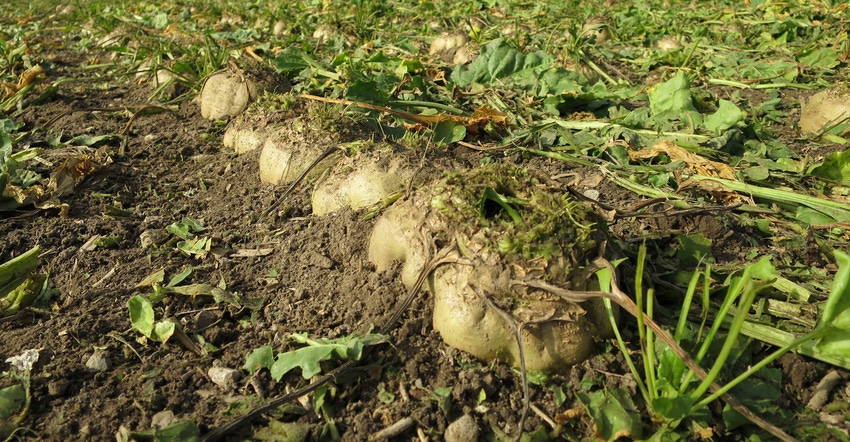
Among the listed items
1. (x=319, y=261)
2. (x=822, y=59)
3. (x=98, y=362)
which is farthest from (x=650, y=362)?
(x=822, y=59)

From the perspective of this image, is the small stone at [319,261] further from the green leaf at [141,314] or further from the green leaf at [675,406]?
the green leaf at [675,406]

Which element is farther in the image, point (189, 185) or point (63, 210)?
point (189, 185)

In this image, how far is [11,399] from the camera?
2.07 m

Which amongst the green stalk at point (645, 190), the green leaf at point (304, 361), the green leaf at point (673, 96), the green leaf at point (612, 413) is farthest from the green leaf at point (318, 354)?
the green leaf at point (673, 96)

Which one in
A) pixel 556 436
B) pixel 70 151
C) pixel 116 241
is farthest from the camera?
pixel 70 151

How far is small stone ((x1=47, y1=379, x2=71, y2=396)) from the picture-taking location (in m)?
2.12

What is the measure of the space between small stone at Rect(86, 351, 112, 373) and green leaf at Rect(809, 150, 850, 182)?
3.35 m

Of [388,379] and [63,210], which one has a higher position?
[388,379]

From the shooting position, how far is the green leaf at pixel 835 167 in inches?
125

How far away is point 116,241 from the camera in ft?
9.97

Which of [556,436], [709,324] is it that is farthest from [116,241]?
[709,324]

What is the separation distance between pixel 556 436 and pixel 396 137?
2072 mm

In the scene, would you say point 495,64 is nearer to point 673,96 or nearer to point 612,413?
point 673,96

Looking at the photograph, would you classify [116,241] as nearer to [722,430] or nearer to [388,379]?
[388,379]
